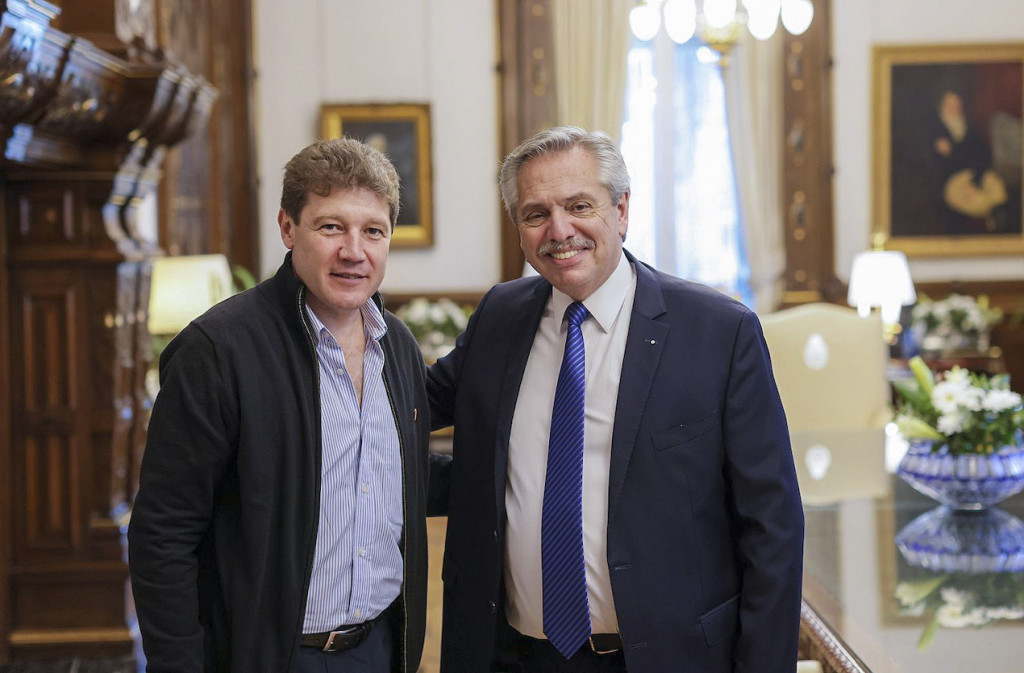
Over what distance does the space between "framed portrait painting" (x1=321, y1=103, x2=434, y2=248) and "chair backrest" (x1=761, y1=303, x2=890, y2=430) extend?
4.26 metres

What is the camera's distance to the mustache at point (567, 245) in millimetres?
2113

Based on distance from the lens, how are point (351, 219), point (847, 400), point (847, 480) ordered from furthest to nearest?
point (847, 400) → point (847, 480) → point (351, 219)

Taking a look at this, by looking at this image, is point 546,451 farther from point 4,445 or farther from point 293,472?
point 4,445

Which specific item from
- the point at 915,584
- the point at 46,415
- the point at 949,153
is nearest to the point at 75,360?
the point at 46,415

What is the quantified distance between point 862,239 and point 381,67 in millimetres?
4431

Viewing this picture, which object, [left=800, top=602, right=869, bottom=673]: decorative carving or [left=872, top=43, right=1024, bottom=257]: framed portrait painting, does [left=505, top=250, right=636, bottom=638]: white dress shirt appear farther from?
[left=872, top=43, right=1024, bottom=257]: framed portrait painting

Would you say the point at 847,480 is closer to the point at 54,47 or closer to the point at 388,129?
the point at 54,47

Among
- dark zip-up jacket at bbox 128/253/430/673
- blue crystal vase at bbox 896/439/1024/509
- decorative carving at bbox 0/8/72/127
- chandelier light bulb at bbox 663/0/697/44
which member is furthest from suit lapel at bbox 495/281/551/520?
chandelier light bulb at bbox 663/0/697/44

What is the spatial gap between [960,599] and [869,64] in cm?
772

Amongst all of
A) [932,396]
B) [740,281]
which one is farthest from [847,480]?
[740,281]

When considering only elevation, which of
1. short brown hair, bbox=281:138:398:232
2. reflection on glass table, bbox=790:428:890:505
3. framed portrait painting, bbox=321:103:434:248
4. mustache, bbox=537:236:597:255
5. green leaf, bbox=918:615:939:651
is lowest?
green leaf, bbox=918:615:939:651

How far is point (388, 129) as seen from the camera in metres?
9.26

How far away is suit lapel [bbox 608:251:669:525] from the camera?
204 cm

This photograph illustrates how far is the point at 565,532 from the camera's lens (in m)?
2.07
